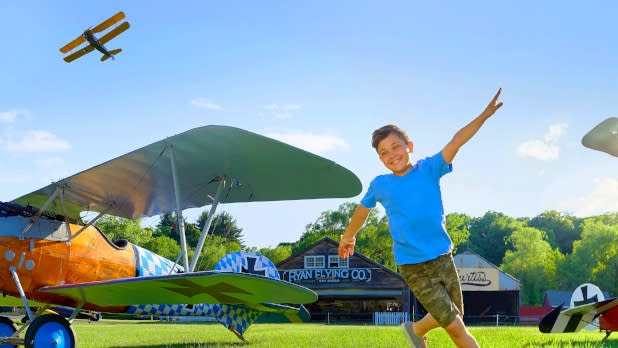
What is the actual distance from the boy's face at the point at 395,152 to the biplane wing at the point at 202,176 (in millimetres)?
3721

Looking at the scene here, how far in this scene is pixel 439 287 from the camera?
12.9 feet

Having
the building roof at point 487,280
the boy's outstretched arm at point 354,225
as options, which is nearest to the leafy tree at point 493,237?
the building roof at point 487,280

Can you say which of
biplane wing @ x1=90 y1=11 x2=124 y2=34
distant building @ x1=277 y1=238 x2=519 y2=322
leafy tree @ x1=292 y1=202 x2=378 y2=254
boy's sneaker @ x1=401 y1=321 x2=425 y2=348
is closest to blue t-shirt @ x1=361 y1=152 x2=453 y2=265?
boy's sneaker @ x1=401 y1=321 x2=425 y2=348

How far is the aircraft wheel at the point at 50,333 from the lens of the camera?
697 centimetres

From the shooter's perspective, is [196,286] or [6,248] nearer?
[196,286]

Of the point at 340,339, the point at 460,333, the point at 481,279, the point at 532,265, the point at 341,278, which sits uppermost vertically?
the point at 532,265

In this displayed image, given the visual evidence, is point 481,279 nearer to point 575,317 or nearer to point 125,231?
point 125,231

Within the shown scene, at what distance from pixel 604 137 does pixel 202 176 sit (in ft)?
20.2

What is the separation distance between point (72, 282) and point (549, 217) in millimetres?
127574

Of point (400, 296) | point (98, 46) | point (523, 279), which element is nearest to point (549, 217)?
point (523, 279)

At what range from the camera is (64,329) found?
7328mm

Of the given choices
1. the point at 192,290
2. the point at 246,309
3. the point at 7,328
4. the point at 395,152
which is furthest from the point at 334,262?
the point at 395,152

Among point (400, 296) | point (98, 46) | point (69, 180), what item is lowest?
point (400, 296)

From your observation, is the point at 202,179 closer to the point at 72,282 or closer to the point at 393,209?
the point at 72,282
